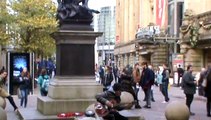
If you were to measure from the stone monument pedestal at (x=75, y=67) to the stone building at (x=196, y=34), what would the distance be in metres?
25.4

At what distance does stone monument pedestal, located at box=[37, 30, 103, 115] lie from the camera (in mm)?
14438

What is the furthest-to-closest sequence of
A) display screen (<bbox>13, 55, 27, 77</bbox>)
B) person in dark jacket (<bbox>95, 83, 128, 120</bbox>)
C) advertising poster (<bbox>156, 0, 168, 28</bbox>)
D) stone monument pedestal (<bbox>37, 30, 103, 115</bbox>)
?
advertising poster (<bbox>156, 0, 168, 28</bbox>), display screen (<bbox>13, 55, 27, 77</bbox>), stone monument pedestal (<bbox>37, 30, 103, 115</bbox>), person in dark jacket (<bbox>95, 83, 128, 120</bbox>)

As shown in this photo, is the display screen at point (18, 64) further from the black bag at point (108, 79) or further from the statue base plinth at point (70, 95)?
the statue base plinth at point (70, 95)

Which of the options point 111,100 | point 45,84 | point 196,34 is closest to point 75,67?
point 111,100

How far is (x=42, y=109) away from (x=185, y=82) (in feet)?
22.1

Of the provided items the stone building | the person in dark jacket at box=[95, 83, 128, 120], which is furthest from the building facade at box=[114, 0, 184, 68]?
the person in dark jacket at box=[95, 83, 128, 120]

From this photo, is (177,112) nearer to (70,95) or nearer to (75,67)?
(70,95)

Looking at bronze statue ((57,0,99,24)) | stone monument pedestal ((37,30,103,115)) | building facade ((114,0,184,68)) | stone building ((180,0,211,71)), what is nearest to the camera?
stone monument pedestal ((37,30,103,115))

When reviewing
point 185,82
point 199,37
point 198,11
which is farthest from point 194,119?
point 198,11

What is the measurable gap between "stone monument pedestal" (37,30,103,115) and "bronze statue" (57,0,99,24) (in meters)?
0.57

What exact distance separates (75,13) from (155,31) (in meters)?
38.4

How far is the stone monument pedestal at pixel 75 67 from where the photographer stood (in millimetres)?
14438

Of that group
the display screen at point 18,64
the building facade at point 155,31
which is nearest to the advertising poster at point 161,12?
the building facade at point 155,31

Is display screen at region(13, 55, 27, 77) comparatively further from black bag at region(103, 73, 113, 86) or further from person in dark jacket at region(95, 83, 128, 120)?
person in dark jacket at region(95, 83, 128, 120)
